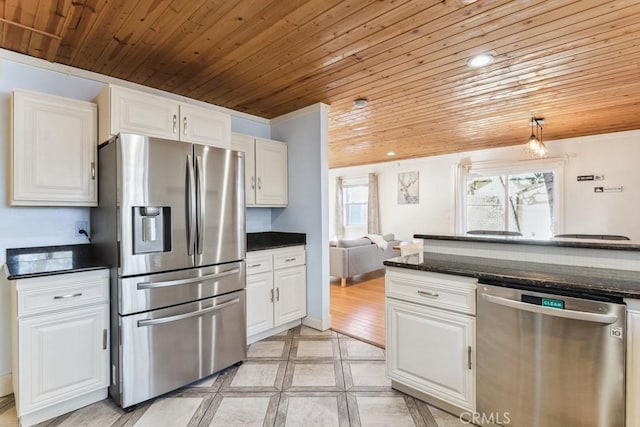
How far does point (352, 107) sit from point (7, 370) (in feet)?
12.1

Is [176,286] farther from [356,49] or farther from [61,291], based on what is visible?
[356,49]

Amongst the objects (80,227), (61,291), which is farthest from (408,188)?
(61,291)

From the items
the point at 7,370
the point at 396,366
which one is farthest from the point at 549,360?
the point at 7,370

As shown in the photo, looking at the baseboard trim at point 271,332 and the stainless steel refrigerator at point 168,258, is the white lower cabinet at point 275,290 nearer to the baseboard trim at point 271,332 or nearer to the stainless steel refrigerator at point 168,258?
the baseboard trim at point 271,332

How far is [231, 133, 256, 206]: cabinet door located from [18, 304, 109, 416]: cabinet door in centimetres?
164

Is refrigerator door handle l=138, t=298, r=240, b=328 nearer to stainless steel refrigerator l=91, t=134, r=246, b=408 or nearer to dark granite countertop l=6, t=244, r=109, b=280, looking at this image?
stainless steel refrigerator l=91, t=134, r=246, b=408

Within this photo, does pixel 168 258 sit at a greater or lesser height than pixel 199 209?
lesser

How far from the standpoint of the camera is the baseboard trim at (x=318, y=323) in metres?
3.37

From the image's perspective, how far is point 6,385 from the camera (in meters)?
2.19

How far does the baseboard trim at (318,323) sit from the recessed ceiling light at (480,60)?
275cm

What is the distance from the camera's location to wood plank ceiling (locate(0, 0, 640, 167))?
182 cm

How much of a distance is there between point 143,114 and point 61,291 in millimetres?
1326

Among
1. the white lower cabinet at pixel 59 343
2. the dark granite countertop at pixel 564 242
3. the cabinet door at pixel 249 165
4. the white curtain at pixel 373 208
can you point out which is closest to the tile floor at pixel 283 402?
the white lower cabinet at pixel 59 343

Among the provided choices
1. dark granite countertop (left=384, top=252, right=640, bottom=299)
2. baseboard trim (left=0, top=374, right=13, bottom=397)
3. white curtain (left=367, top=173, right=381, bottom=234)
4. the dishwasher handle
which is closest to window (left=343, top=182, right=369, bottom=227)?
white curtain (left=367, top=173, right=381, bottom=234)
